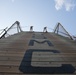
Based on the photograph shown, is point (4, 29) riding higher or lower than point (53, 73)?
lower

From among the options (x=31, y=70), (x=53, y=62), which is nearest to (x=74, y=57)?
(x=53, y=62)

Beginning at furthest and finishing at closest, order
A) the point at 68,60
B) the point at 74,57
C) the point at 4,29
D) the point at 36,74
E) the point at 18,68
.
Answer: the point at 4,29 < the point at 74,57 < the point at 68,60 < the point at 18,68 < the point at 36,74

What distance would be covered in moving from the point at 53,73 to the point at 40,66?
1.84 ft

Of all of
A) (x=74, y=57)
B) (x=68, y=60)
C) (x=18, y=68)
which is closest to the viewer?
(x=18, y=68)

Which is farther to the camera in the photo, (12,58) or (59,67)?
(12,58)

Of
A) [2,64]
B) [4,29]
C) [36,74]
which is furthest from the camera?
[4,29]

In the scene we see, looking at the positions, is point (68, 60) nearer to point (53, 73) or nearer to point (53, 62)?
point (53, 62)

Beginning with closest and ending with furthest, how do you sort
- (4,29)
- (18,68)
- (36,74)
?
(36,74)
(18,68)
(4,29)

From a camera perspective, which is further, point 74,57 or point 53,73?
point 74,57

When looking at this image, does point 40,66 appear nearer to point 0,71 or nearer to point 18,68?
point 18,68

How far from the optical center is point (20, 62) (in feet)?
17.6

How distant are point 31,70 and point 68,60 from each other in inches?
56.6

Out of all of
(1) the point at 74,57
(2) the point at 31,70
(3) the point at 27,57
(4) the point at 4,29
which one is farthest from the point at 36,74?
(4) the point at 4,29

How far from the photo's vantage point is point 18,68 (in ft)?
15.9
